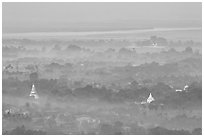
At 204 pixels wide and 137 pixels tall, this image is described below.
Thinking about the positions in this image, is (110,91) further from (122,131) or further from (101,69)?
(122,131)

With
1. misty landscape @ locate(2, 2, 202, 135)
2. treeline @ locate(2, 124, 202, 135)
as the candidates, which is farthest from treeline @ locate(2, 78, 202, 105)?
treeline @ locate(2, 124, 202, 135)

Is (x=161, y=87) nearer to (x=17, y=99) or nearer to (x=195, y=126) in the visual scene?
(x=195, y=126)

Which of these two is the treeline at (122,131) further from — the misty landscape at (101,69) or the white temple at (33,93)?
the white temple at (33,93)

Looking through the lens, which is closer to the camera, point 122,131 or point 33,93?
point 122,131

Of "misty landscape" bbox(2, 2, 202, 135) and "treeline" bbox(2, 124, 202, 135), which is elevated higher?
"misty landscape" bbox(2, 2, 202, 135)

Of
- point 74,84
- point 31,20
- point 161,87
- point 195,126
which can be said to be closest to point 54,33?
point 31,20

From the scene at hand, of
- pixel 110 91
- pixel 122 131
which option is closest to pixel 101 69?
pixel 110 91

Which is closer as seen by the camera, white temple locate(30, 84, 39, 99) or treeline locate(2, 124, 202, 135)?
treeline locate(2, 124, 202, 135)

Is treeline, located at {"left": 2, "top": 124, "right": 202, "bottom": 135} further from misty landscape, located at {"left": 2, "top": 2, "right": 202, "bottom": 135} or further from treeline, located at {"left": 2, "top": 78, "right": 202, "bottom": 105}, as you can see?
treeline, located at {"left": 2, "top": 78, "right": 202, "bottom": 105}

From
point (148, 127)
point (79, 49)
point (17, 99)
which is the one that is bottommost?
point (148, 127)
